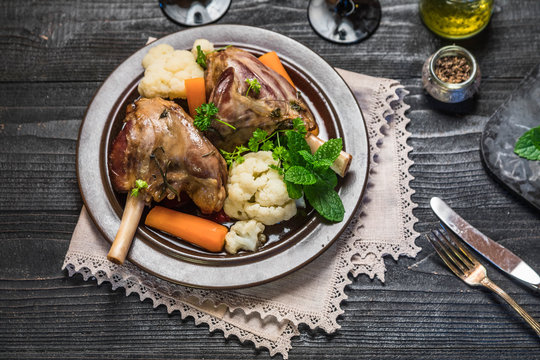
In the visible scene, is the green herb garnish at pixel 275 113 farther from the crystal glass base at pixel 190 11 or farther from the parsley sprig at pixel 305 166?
the crystal glass base at pixel 190 11

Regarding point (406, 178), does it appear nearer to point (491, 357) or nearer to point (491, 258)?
point (491, 258)

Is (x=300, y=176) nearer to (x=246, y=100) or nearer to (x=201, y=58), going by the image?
(x=246, y=100)

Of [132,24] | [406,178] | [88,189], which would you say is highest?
[132,24]

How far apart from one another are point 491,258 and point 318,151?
44.0 inches

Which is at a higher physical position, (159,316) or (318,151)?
(318,151)

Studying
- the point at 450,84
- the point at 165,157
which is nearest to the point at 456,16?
the point at 450,84

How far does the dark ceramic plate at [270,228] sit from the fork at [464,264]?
0.56m

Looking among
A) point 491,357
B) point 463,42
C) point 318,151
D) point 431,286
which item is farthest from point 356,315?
point 463,42

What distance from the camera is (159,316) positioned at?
106 inches

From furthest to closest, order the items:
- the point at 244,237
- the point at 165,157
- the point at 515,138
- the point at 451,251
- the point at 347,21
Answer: the point at 347,21
the point at 515,138
the point at 451,251
the point at 244,237
the point at 165,157

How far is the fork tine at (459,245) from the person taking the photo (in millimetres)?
2645

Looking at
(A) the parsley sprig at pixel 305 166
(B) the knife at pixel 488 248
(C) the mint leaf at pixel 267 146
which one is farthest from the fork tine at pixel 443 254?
(C) the mint leaf at pixel 267 146

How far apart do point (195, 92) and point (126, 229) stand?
771 mm

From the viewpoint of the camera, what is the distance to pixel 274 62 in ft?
8.73
